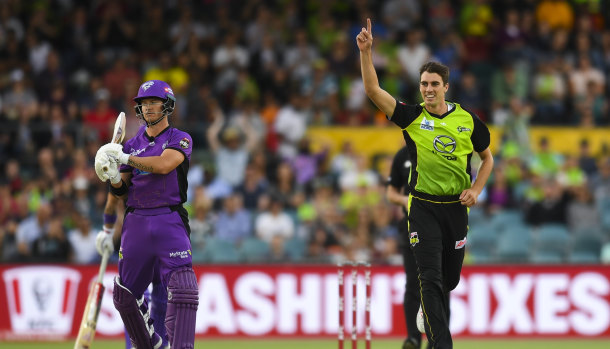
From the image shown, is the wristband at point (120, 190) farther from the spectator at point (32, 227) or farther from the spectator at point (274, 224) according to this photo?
the spectator at point (274, 224)

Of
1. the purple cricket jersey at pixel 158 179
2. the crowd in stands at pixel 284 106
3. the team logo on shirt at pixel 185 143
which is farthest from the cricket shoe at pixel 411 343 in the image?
the crowd in stands at pixel 284 106

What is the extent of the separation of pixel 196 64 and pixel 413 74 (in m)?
4.11

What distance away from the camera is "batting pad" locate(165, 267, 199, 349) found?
8.23 metres

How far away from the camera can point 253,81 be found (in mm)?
18781

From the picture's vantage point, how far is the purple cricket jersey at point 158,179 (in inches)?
329

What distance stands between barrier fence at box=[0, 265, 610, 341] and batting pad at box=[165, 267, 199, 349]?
5.45 meters

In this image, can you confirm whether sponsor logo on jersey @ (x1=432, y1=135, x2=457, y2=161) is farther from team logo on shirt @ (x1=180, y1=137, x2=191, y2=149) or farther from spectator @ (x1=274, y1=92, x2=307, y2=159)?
spectator @ (x1=274, y1=92, x2=307, y2=159)

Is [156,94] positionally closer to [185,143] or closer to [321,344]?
[185,143]

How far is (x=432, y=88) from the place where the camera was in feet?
27.9

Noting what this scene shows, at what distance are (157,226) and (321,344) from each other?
5378 mm

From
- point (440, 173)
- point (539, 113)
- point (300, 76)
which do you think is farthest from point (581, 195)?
point (440, 173)

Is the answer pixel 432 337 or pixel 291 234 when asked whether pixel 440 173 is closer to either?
pixel 432 337

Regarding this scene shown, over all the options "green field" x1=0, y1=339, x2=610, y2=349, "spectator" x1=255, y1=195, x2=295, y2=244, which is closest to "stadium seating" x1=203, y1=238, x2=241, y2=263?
"spectator" x1=255, y1=195, x2=295, y2=244

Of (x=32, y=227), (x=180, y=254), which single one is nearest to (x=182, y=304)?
(x=180, y=254)
